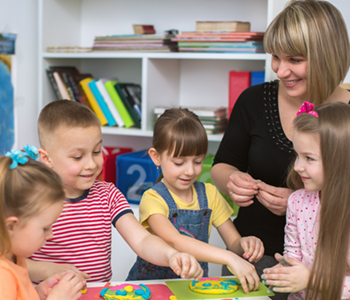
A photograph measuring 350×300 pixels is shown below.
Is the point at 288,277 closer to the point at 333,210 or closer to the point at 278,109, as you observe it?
the point at 333,210

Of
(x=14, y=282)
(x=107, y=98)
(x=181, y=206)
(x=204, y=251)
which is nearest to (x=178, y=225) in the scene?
(x=181, y=206)

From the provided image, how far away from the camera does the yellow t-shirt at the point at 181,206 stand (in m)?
1.29

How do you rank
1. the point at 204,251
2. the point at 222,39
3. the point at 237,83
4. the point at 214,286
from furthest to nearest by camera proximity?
the point at 237,83, the point at 222,39, the point at 204,251, the point at 214,286

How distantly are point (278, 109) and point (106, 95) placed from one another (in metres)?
1.18

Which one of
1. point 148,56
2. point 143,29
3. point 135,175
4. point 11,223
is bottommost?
point 135,175

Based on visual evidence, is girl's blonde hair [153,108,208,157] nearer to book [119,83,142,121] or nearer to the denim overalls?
the denim overalls

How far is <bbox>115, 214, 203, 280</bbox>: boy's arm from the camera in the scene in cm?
100

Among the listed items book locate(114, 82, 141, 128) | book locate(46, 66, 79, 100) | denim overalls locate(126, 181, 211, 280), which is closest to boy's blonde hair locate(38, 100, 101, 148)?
denim overalls locate(126, 181, 211, 280)

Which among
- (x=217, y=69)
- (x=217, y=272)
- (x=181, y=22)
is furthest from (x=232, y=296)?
(x=181, y=22)

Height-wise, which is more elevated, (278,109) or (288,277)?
(278,109)

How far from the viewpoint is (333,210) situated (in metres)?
1.04

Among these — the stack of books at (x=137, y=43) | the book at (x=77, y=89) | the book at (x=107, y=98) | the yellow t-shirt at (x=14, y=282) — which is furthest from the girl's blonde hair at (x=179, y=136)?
the book at (x=77, y=89)

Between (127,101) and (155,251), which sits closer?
(155,251)

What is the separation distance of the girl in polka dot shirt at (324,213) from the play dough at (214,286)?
0.09m
